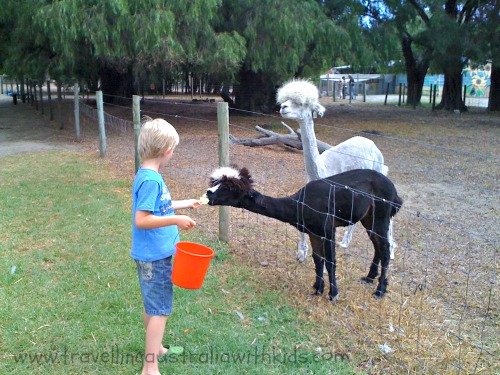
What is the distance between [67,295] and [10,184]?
191 inches

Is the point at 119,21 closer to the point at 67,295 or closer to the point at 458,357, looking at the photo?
the point at 67,295

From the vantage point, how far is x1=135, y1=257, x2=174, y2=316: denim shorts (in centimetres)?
308

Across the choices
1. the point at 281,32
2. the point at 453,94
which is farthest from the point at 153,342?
the point at 453,94

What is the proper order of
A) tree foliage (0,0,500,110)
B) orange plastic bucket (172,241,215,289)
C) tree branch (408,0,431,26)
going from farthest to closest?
tree branch (408,0,431,26) → tree foliage (0,0,500,110) → orange plastic bucket (172,241,215,289)

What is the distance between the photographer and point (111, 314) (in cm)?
405

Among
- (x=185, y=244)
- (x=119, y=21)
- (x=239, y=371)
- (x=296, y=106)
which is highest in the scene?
(x=119, y=21)

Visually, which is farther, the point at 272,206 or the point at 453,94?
the point at 453,94

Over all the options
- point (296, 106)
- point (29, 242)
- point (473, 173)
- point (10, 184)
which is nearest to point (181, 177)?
point (10, 184)

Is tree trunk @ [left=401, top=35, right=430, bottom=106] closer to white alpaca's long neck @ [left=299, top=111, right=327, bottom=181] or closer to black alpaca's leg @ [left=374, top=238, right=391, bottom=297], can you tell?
white alpaca's long neck @ [left=299, top=111, right=327, bottom=181]

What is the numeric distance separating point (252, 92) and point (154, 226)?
663 inches

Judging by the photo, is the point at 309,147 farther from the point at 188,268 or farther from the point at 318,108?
the point at 188,268

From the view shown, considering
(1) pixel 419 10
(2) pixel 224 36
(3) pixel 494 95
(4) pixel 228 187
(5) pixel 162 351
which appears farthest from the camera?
(3) pixel 494 95

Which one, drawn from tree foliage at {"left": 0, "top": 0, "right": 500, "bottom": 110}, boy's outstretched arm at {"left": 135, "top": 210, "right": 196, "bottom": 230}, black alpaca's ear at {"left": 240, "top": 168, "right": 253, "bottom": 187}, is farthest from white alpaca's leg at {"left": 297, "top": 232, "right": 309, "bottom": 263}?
tree foliage at {"left": 0, "top": 0, "right": 500, "bottom": 110}

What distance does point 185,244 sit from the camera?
10.5ft
